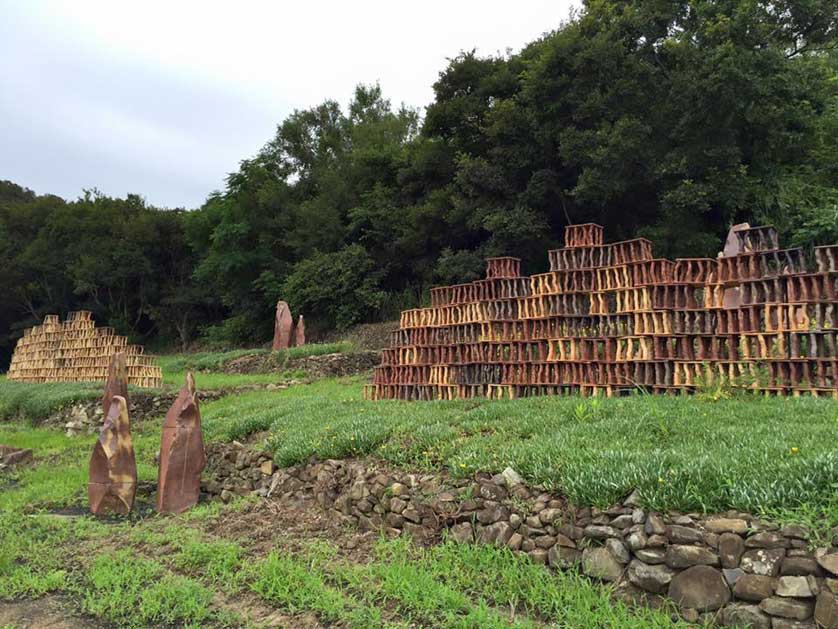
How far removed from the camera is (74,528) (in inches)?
240

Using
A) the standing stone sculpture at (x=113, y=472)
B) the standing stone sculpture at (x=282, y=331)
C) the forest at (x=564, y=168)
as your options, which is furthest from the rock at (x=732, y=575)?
the standing stone sculpture at (x=282, y=331)

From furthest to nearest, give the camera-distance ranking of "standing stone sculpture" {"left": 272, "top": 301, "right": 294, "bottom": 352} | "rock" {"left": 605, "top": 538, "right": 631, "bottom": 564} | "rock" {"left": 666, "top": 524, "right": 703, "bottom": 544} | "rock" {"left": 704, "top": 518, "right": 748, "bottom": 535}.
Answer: "standing stone sculpture" {"left": 272, "top": 301, "right": 294, "bottom": 352} < "rock" {"left": 605, "top": 538, "right": 631, "bottom": 564} < "rock" {"left": 666, "top": 524, "right": 703, "bottom": 544} < "rock" {"left": 704, "top": 518, "right": 748, "bottom": 535}

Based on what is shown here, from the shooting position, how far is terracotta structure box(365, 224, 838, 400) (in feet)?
20.7

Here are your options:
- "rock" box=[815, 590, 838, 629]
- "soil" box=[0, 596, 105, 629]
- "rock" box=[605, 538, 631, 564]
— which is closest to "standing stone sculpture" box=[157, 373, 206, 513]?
"soil" box=[0, 596, 105, 629]

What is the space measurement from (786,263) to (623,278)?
181cm

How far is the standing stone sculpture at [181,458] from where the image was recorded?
6691mm

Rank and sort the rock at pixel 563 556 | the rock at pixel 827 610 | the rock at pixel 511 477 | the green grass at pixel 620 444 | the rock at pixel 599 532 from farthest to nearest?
the rock at pixel 511 477, the rock at pixel 563 556, the rock at pixel 599 532, the green grass at pixel 620 444, the rock at pixel 827 610

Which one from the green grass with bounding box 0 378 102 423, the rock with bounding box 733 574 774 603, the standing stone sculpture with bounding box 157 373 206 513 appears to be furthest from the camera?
the green grass with bounding box 0 378 102 423

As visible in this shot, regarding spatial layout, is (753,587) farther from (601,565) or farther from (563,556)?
(563,556)

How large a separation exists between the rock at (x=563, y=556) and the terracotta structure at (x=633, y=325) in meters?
3.44

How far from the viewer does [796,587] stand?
3.16 m

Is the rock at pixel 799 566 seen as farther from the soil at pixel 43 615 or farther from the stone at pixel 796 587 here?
the soil at pixel 43 615

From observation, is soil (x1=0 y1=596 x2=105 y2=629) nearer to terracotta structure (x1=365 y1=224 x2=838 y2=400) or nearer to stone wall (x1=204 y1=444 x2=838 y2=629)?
stone wall (x1=204 y1=444 x2=838 y2=629)

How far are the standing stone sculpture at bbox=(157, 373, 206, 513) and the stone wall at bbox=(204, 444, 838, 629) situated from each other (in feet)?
6.57
